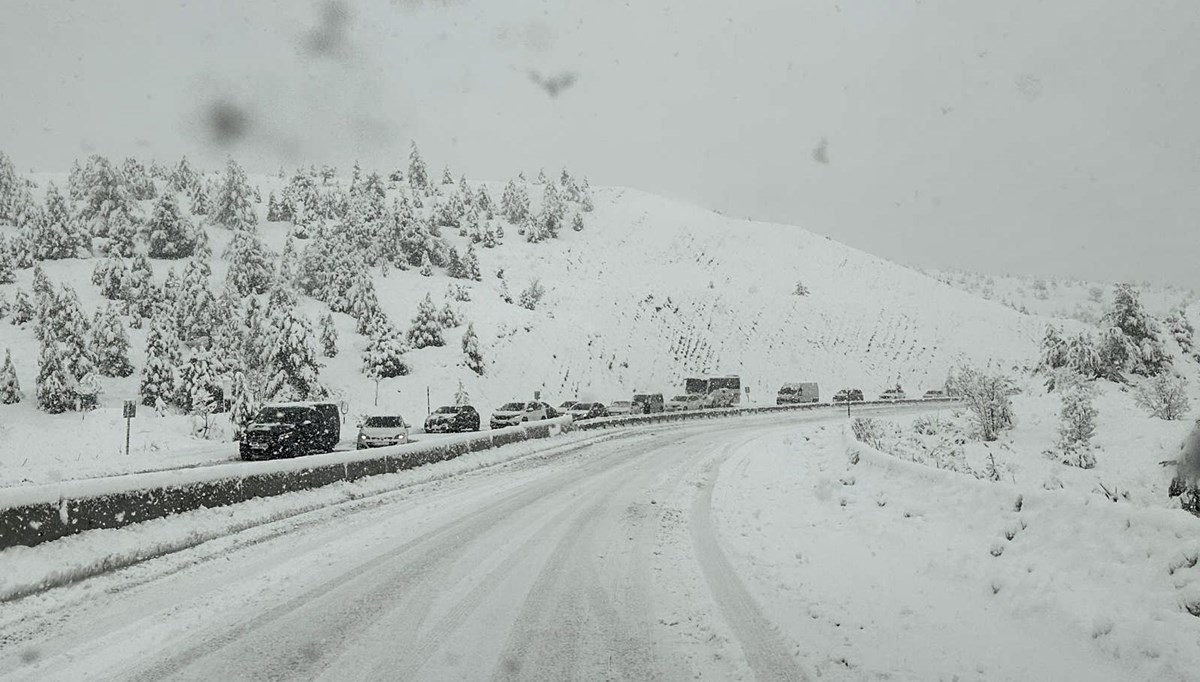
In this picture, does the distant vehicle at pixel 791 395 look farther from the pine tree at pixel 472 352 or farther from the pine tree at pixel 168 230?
the pine tree at pixel 168 230

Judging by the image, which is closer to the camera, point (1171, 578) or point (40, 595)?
→ point (1171, 578)

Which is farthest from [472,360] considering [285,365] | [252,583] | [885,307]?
[885,307]

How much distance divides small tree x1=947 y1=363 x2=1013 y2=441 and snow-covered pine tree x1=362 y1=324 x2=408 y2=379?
4487 centimetres

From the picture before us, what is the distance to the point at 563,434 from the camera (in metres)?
33.6

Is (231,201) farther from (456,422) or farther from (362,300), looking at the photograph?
(456,422)

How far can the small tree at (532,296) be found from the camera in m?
83.4

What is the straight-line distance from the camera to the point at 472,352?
207 ft

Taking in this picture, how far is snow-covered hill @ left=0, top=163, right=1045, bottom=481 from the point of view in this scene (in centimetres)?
5253

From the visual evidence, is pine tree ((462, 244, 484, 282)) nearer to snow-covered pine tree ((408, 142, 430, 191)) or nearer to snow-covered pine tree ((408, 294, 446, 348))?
snow-covered pine tree ((408, 294, 446, 348))

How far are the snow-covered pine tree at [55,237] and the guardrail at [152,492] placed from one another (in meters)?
82.8

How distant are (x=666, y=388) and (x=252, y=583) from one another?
2801 inches

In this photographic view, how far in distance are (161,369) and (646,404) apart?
3677 centimetres

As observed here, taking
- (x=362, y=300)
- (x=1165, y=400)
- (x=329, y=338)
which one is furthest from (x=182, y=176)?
Answer: (x=1165, y=400)

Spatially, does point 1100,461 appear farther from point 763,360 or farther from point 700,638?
point 763,360
